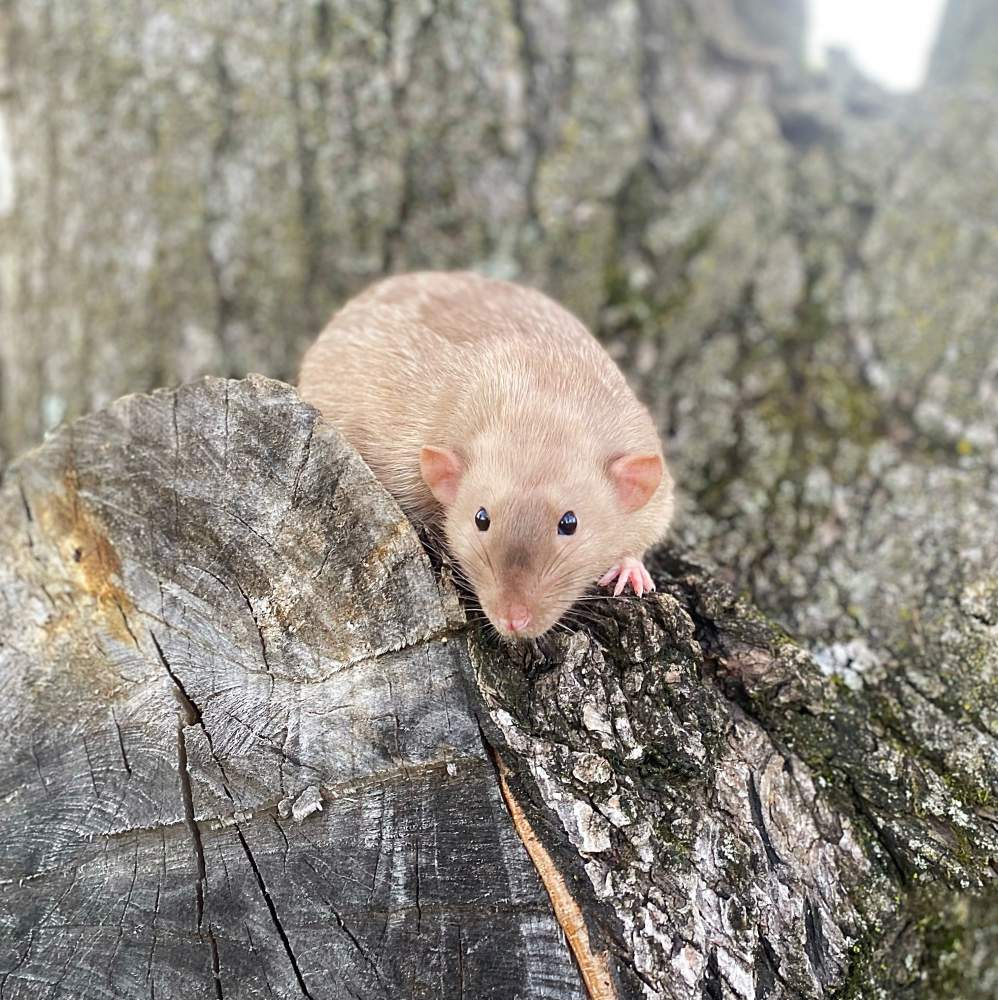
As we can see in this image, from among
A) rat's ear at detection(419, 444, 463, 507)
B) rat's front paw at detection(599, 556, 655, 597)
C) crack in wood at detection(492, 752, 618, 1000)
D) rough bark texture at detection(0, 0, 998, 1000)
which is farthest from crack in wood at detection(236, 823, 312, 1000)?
rough bark texture at detection(0, 0, 998, 1000)

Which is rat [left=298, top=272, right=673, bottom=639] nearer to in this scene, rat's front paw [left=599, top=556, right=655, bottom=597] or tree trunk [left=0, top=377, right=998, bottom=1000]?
rat's front paw [left=599, top=556, right=655, bottom=597]

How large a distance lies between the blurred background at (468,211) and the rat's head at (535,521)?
1517 millimetres

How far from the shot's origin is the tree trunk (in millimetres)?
2646

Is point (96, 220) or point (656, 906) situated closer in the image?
point (656, 906)

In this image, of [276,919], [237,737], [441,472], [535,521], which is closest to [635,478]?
[535,521]

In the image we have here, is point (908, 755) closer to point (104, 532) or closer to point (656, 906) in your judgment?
point (656, 906)

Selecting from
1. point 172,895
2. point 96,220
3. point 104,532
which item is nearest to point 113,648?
point 104,532

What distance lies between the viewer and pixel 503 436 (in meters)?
3.59

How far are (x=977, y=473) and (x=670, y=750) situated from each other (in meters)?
2.57

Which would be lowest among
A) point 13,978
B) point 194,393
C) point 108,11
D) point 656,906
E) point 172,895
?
point 13,978

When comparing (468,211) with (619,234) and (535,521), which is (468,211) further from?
(535,521)

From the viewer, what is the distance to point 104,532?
3.12 metres

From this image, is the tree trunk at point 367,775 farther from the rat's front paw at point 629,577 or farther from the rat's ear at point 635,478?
the rat's ear at point 635,478

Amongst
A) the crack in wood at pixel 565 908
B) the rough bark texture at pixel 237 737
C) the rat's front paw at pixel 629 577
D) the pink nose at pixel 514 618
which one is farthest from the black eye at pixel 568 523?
the crack in wood at pixel 565 908
